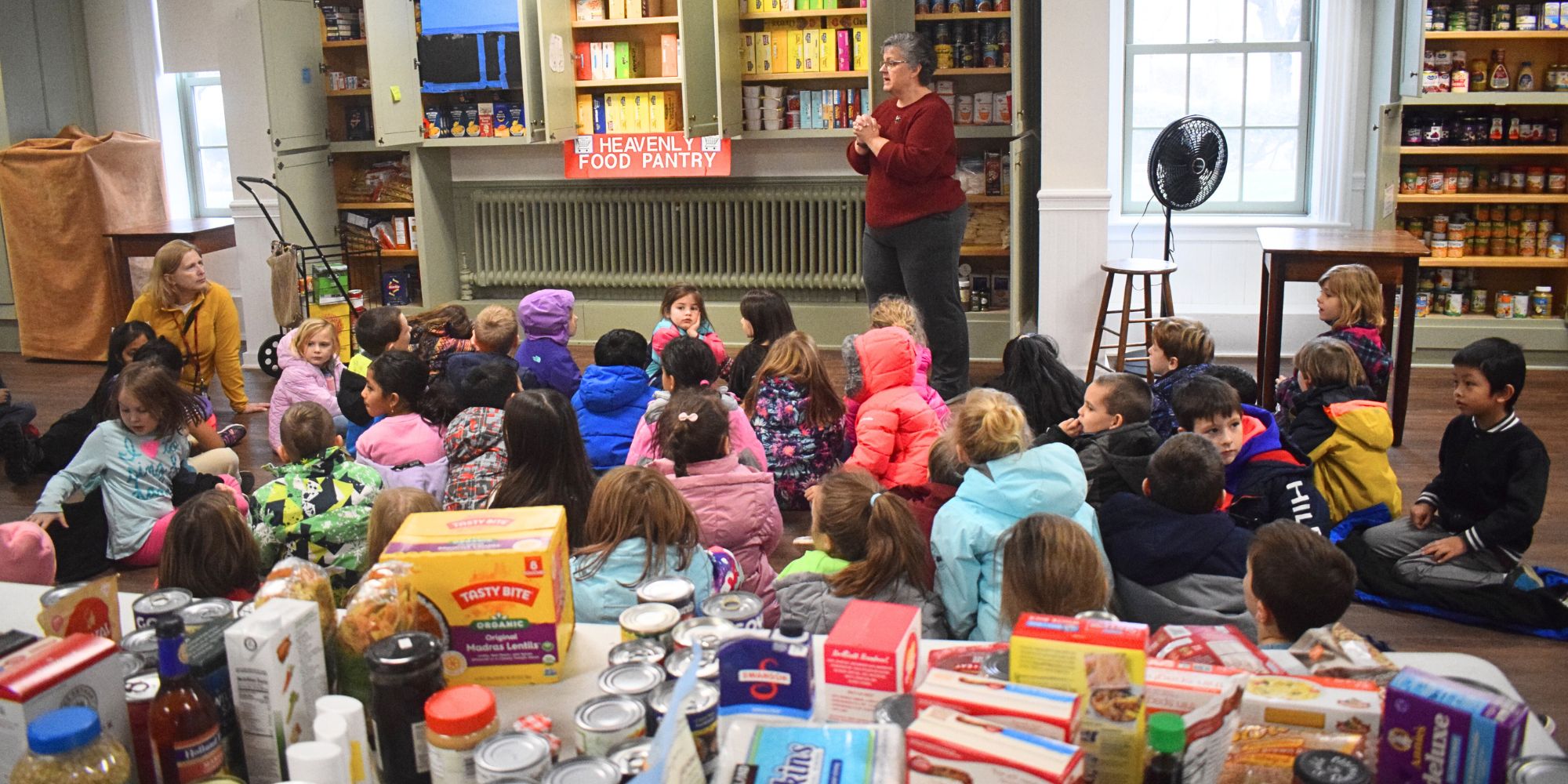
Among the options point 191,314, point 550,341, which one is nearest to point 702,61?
point 550,341

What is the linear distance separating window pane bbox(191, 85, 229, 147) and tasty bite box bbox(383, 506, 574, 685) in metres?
7.52

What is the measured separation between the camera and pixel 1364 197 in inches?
265

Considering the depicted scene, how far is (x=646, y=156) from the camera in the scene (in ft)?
23.2

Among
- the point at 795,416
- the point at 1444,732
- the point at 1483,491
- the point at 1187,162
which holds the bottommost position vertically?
the point at 1483,491

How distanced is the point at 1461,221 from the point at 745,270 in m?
3.75

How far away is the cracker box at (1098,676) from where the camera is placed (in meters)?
1.40

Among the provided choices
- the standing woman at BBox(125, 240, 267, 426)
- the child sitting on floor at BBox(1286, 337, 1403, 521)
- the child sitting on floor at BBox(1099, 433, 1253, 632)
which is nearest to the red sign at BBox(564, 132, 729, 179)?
the standing woman at BBox(125, 240, 267, 426)

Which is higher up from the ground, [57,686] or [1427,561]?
[57,686]

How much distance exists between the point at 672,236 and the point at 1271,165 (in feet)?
11.0

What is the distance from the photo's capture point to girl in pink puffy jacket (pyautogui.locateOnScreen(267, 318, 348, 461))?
4.77 m

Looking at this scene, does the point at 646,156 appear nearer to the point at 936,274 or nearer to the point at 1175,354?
the point at 936,274

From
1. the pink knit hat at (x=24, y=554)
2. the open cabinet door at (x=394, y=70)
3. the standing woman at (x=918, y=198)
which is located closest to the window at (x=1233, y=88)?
the standing woman at (x=918, y=198)

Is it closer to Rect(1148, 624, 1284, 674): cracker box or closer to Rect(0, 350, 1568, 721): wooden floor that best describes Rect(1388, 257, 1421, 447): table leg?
Rect(0, 350, 1568, 721): wooden floor

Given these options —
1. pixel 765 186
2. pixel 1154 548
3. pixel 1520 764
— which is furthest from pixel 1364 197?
pixel 1520 764
